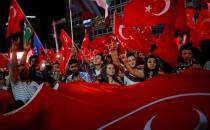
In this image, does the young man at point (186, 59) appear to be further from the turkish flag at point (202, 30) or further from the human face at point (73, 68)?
the turkish flag at point (202, 30)

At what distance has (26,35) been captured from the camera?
12.1m

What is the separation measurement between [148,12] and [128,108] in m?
4.12

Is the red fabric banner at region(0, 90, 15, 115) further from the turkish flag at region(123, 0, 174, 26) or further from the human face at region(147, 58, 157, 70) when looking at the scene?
the turkish flag at region(123, 0, 174, 26)

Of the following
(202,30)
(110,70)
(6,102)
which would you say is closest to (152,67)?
(110,70)

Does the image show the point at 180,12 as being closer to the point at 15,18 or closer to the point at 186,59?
the point at 186,59

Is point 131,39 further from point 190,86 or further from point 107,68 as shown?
point 190,86

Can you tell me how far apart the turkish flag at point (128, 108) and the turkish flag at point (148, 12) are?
3.20 m

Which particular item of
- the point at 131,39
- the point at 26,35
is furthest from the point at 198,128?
the point at 26,35

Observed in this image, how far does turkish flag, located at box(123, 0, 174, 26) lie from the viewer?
7.47 metres

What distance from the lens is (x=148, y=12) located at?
8.02 meters

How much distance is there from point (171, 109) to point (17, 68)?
3.46 metres

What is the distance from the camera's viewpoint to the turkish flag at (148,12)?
24.5 ft

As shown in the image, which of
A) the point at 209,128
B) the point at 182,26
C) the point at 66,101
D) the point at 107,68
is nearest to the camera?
the point at 209,128

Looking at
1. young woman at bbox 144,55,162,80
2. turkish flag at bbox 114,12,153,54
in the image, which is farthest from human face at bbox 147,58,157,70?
turkish flag at bbox 114,12,153,54
